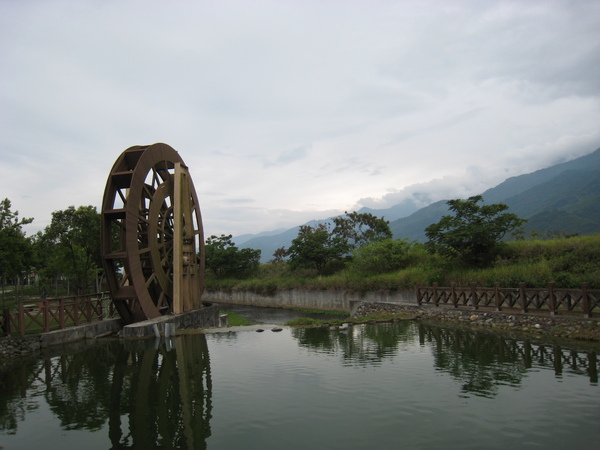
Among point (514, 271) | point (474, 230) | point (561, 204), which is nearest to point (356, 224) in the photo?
point (474, 230)

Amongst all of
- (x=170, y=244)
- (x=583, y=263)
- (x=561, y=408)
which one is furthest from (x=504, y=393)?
(x=170, y=244)

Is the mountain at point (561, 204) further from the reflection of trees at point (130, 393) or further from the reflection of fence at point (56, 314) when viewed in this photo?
the reflection of trees at point (130, 393)

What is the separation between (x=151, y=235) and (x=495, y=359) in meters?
12.1

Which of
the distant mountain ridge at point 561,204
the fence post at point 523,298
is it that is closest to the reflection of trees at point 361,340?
the fence post at point 523,298

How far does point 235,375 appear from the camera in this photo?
27.7 feet

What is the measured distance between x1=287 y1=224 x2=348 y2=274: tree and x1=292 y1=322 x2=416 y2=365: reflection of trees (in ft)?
47.3

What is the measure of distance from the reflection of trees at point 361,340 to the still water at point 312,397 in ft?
0.39

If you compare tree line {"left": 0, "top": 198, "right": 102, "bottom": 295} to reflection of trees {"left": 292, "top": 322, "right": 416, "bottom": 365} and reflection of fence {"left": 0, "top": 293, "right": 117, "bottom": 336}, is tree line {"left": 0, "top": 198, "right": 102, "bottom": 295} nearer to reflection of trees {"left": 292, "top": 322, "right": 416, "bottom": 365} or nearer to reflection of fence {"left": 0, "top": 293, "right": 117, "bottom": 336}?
reflection of fence {"left": 0, "top": 293, "right": 117, "bottom": 336}

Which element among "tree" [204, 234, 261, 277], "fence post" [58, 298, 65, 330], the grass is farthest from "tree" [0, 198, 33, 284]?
"tree" [204, 234, 261, 277]

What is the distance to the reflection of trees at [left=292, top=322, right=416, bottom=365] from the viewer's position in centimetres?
981

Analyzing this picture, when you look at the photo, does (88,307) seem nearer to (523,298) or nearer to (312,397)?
(312,397)

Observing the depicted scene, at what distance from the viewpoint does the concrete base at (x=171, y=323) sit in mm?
12523

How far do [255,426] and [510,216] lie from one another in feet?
51.1

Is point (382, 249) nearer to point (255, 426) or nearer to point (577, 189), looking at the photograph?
point (255, 426)
